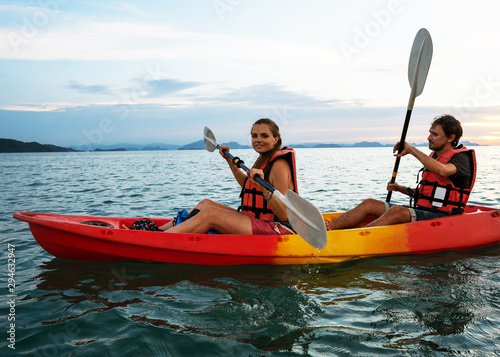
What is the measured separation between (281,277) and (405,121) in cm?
245

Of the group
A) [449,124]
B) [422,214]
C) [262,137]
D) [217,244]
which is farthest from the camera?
[422,214]

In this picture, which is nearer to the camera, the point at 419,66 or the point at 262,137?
the point at 262,137

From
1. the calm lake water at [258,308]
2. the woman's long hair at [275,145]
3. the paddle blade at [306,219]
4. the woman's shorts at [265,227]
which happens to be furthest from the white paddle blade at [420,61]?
the paddle blade at [306,219]

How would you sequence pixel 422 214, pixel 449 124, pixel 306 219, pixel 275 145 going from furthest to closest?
1. pixel 422 214
2. pixel 449 124
3. pixel 275 145
4. pixel 306 219

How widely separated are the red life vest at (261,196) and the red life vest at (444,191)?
1612 mm

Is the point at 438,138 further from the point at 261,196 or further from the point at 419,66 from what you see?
the point at 261,196

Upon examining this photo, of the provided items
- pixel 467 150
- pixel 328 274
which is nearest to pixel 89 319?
pixel 328 274

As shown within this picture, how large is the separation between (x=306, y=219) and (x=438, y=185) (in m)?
1.85

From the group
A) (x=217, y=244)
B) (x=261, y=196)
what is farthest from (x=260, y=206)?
(x=217, y=244)

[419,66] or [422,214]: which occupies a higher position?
[419,66]

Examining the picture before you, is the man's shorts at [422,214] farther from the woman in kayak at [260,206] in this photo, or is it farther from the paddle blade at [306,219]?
the paddle blade at [306,219]

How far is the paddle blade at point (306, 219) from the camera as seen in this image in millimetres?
3111

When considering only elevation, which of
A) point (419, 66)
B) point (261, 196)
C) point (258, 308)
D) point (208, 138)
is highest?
point (419, 66)

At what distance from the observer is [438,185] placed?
4203 millimetres
